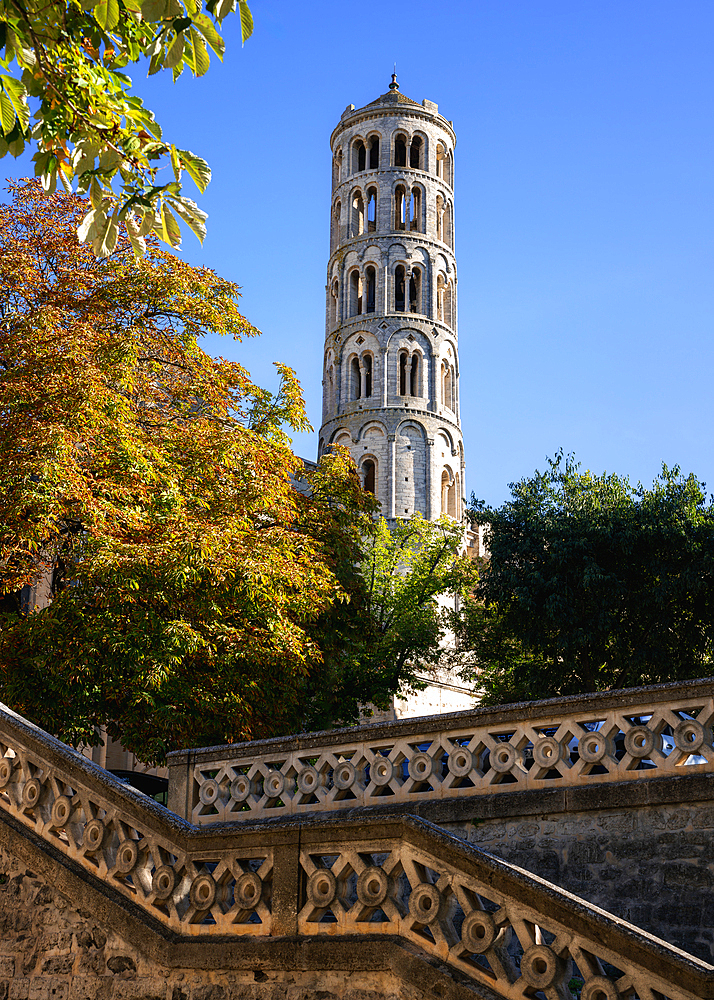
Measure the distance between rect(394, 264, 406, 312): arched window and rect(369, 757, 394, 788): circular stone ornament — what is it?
50.0 meters

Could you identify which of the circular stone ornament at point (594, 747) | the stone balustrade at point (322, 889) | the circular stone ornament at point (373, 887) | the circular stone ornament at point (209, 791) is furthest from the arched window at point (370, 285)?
the circular stone ornament at point (373, 887)

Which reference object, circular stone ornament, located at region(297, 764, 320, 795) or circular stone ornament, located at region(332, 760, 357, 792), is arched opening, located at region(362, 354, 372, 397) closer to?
circular stone ornament, located at region(297, 764, 320, 795)

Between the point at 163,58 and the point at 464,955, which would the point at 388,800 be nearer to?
the point at 464,955

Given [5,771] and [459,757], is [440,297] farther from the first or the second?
[5,771]

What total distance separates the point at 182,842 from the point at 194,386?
1153 centimetres

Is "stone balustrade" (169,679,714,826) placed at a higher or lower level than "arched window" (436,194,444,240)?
lower

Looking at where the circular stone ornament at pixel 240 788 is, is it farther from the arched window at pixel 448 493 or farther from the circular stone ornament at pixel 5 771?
the arched window at pixel 448 493

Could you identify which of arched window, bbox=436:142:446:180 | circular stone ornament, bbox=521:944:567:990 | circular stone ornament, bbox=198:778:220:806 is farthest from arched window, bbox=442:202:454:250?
circular stone ornament, bbox=521:944:567:990

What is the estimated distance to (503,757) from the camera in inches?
392

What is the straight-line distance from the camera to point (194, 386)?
57.7 ft

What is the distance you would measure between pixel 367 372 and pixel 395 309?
409 cm

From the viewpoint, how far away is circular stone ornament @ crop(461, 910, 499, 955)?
5.71m

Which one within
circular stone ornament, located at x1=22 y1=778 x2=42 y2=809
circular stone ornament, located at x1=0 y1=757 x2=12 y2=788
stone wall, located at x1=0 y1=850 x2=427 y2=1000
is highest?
circular stone ornament, located at x1=0 y1=757 x2=12 y2=788

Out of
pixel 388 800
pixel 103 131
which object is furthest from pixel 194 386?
pixel 103 131
